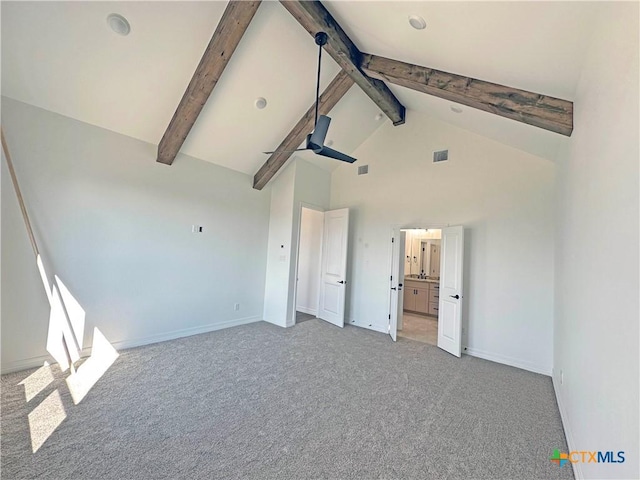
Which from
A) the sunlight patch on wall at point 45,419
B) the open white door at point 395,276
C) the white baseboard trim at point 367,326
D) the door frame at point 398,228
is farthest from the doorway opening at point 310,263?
the sunlight patch on wall at point 45,419

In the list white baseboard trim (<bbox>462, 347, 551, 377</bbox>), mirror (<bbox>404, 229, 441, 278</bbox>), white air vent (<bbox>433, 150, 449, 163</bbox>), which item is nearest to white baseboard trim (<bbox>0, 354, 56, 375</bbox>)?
white baseboard trim (<bbox>462, 347, 551, 377</bbox>)

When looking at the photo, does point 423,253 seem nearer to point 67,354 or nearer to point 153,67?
point 153,67

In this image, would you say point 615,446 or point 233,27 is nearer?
point 615,446

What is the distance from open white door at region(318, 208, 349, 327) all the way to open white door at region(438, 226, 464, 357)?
1.83 meters

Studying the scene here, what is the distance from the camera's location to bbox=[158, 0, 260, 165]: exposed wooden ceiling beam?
2.78 metres

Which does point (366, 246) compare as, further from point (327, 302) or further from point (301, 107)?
point (301, 107)

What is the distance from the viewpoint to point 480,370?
11.8 feet

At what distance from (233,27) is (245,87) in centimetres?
89

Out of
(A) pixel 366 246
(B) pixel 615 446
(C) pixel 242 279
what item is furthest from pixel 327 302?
(B) pixel 615 446

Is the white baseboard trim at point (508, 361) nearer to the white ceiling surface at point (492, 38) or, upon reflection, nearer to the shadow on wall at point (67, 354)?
the white ceiling surface at point (492, 38)

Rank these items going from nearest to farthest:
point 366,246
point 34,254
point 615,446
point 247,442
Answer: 1. point 615,446
2. point 247,442
3. point 34,254
4. point 366,246

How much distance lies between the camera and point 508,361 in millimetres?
3902

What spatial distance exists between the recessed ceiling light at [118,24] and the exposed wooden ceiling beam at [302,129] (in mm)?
2022

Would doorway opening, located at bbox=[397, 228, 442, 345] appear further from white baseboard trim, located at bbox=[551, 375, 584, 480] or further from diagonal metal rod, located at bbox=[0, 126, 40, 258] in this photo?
diagonal metal rod, located at bbox=[0, 126, 40, 258]
